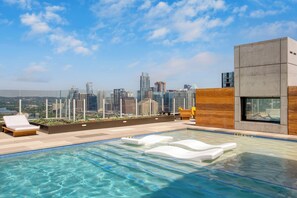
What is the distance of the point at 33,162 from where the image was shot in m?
6.96

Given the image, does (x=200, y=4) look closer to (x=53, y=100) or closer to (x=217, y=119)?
(x=217, y=119)

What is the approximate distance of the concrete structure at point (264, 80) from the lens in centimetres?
1069

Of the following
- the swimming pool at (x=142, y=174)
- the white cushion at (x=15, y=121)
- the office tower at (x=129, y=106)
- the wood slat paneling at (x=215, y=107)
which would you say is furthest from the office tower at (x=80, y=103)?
the wood slat paneling at (x=215, y=107)

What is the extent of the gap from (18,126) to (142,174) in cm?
767

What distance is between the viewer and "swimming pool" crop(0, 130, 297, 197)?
499 centimetres

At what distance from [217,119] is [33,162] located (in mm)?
9637

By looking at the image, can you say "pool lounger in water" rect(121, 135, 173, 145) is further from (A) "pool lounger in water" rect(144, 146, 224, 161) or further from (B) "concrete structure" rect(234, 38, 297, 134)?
(B) "concrete structure" rect(234, 38, 297, 134)

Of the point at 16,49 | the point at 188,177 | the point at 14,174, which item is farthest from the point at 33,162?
the point at 16,49

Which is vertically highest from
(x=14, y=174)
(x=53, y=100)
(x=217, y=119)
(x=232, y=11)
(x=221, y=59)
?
(x=232, y=11)

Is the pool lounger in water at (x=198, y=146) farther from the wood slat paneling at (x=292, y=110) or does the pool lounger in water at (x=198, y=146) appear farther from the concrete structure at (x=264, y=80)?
the concrete structure at (x=264, y=80)

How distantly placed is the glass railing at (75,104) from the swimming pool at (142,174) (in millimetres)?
6259

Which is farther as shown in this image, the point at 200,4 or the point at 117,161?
the point at 200,4

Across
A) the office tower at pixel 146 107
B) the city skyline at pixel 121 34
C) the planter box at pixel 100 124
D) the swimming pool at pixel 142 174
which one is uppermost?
the city skyline at pixel 121 34

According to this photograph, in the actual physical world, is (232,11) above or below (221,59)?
above
